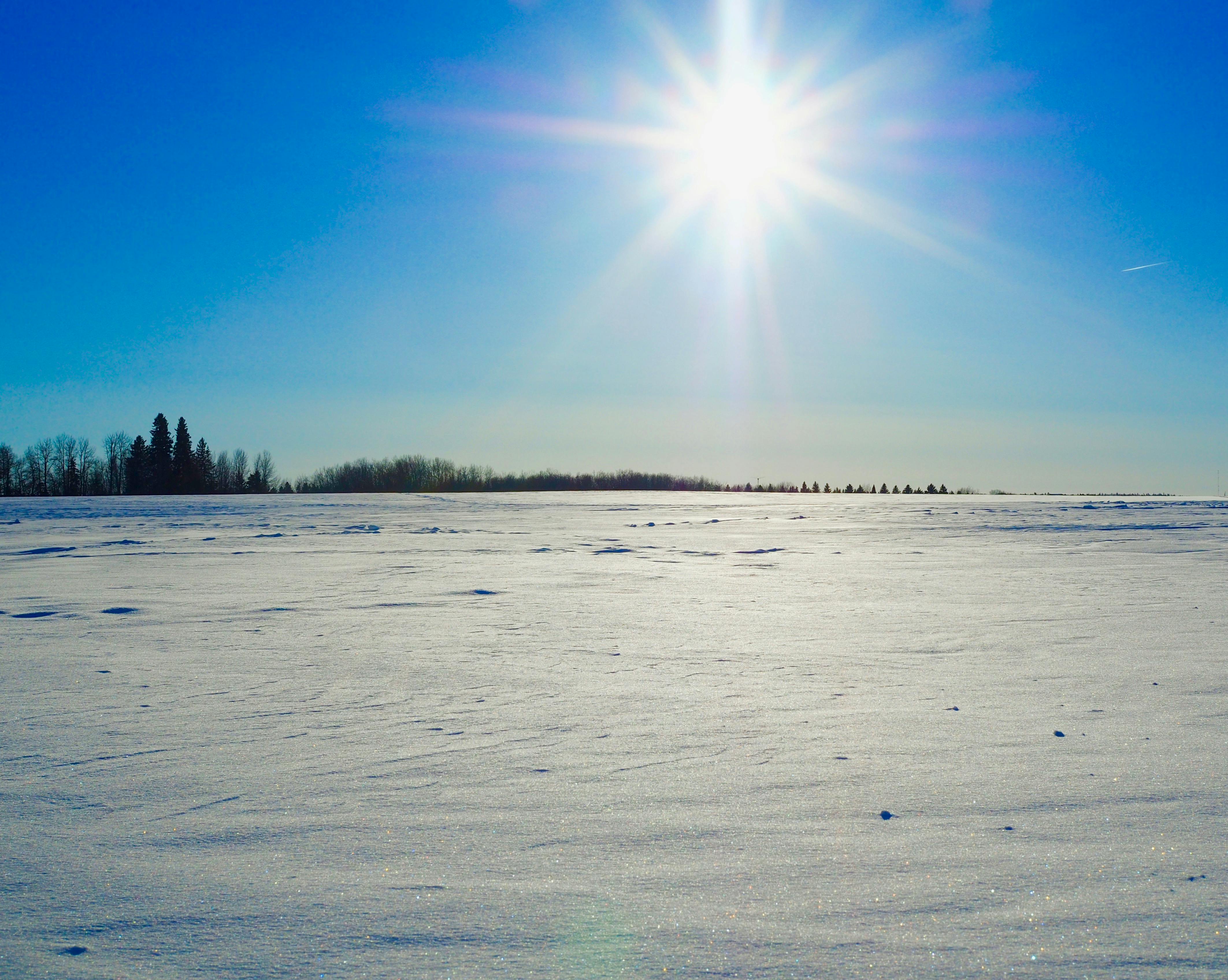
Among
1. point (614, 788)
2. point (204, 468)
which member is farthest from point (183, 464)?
point (614, 788)

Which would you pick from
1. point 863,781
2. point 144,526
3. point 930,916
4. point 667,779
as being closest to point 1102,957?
point 930,916

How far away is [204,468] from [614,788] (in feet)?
157

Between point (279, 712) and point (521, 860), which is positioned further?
point (279, 712)

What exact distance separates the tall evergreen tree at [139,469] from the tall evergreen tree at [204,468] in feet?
7.76

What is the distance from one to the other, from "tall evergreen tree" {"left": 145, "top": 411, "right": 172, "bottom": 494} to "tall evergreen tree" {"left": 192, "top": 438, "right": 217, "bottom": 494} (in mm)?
1295

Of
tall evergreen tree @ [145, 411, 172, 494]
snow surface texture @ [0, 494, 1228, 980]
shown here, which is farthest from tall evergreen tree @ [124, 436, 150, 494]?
snow surface texture @ [0, 494, 1228, 980]

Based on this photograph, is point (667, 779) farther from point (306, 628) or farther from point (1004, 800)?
point (306, 628)

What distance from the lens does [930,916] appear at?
1.56 meters

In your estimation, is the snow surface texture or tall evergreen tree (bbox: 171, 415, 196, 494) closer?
the snow surface texture

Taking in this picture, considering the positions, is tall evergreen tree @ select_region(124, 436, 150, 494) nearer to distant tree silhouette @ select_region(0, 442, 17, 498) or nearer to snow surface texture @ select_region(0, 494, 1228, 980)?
distant tree silhouette @ select_region(0, 442, 17, 498)

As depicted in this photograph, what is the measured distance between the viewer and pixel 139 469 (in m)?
43.1

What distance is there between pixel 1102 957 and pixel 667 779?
3.62ft

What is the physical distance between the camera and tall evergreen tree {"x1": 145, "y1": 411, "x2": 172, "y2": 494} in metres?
42.7

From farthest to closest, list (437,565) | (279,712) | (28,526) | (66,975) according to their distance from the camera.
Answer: (28,526) → (437,565) → (279,712) → (66,975)
